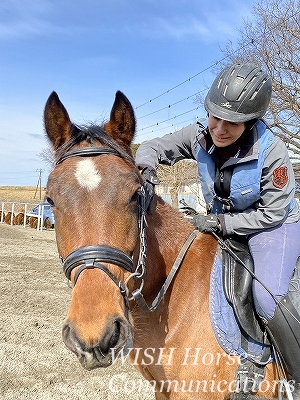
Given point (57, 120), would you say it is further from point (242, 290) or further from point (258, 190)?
point (242, 290)

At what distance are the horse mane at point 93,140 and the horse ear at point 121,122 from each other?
0.09 metres

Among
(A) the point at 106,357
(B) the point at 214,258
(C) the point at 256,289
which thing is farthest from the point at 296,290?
(A) the point at 106,357

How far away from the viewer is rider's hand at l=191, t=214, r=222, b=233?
283cm

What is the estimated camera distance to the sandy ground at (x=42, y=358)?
4660mm

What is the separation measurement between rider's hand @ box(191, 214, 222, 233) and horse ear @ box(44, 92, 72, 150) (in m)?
1.11

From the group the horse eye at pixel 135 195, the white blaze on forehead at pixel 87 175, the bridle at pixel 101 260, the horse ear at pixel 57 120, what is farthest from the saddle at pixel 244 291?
the horse ear at pixel 57 120

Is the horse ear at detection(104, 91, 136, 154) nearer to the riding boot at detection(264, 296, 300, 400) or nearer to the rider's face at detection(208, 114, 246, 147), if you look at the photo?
the rider's face at detection(208, 114, 246, 147)

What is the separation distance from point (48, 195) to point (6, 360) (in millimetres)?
3938

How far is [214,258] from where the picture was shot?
2.78m

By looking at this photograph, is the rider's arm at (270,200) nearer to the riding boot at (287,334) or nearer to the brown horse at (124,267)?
the brown horse at (124,267)

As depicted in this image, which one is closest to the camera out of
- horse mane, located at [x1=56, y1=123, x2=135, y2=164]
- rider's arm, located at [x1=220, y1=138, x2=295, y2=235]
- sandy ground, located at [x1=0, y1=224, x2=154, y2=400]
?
horse mane, located at [x1=56, y1=123, x2=135, y2=164]

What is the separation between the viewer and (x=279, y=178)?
2.65 m

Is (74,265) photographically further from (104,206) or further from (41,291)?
(41,291)

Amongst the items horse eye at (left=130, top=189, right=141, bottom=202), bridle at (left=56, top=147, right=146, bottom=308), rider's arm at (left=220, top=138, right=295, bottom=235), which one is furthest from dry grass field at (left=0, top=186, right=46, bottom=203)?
bridle at (left=56, top=147, right=146, bottom=308)
